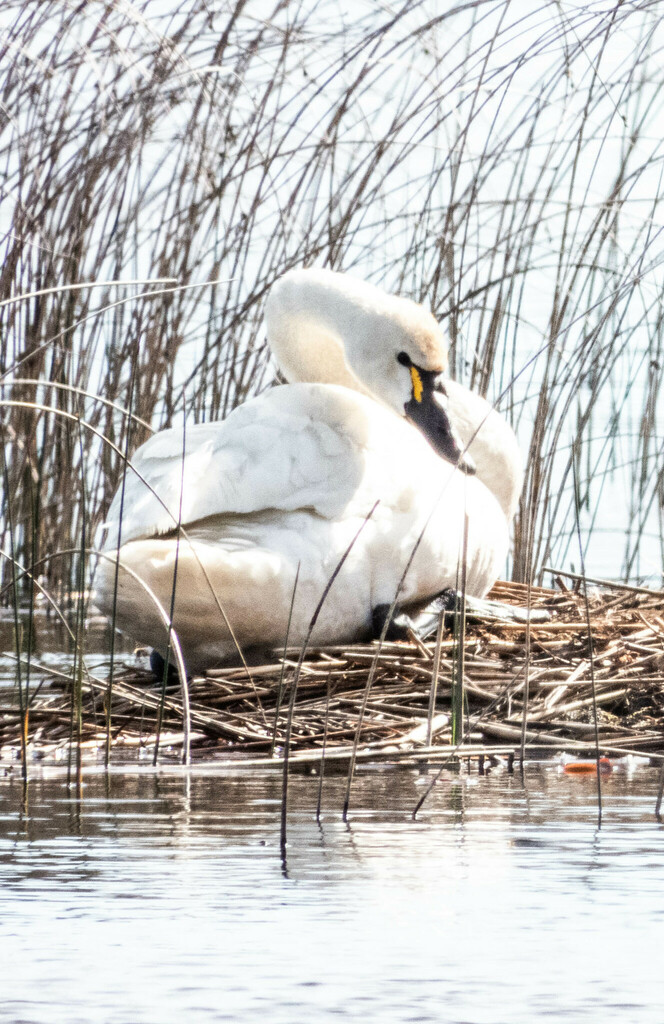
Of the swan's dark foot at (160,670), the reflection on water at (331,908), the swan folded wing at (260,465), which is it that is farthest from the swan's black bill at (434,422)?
the reflection on water at (331,908)

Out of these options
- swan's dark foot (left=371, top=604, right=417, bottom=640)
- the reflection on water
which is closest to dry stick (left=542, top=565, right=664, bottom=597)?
swan's dark foot (left=371, top=604, right=417, bottom=640)

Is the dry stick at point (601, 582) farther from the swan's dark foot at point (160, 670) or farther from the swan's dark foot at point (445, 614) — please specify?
the swan's dark foot at point (160, 670)

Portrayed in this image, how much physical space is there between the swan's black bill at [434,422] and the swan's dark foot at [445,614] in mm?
443

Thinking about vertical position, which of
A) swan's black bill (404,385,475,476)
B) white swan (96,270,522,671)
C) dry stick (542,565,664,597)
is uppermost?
swan's black bill (404,385,475,476)

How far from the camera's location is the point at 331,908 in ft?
7.41

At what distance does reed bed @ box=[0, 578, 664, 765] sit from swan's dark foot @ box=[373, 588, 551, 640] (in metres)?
0.10

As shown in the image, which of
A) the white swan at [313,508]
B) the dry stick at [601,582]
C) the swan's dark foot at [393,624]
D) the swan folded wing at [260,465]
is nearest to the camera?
the dry stick at [601,582]

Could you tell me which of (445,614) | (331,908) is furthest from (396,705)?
(331,908)

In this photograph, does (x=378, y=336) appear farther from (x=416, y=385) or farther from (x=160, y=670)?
(x=160, y=670)

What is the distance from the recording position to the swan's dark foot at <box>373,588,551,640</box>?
5375mm

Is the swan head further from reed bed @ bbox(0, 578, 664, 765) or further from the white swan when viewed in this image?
reed bed @ bbox(0, 578, 664, 765)

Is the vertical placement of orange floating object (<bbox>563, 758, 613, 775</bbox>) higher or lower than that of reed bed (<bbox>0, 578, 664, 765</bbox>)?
lower

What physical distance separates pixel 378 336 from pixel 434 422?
0.36m

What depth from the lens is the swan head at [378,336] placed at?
5.71 m
